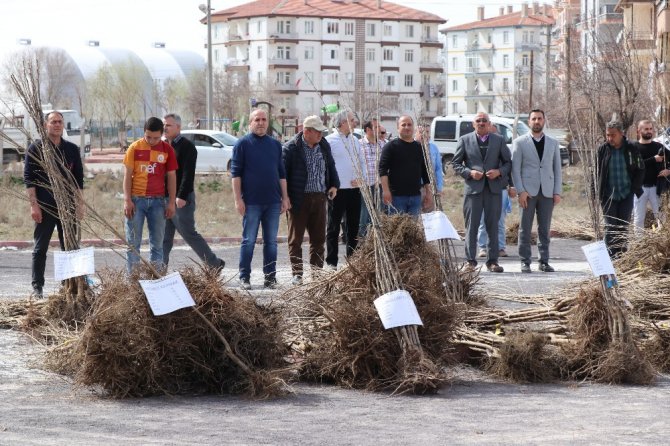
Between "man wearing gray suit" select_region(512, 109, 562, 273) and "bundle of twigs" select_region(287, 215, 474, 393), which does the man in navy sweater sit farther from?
"bundle of twigs" select_region(287, 215, 474, 393)

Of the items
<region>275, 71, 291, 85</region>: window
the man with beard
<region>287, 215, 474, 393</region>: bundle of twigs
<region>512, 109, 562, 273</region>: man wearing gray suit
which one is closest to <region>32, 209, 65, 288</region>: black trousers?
<region>287, 215, 474, 393</region>: bundle of twigs

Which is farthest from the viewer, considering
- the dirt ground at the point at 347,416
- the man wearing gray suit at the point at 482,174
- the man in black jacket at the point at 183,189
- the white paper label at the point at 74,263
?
the man wearing gray suit at the point at 482,174

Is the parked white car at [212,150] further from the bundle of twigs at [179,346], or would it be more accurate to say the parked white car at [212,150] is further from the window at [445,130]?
the bundle of twigs at [179,346]

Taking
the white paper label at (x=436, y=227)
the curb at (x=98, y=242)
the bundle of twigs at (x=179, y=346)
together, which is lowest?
the curb at (x=98, y=242)

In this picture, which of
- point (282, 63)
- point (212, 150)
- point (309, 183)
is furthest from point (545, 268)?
point (282, 63)

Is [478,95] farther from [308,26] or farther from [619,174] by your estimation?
[619,174]

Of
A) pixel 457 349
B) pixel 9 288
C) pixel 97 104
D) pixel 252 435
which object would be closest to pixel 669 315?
pixel 457 349

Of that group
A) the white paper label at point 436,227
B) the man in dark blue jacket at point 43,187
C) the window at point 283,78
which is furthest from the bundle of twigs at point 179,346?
the window at point 283,78

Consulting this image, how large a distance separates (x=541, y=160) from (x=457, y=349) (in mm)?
6178

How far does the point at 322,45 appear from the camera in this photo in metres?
151

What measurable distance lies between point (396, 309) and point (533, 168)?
23.1 ft

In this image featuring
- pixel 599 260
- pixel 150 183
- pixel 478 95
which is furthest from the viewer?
pixel 478 95

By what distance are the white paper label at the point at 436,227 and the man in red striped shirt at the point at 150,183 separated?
3.00 metres

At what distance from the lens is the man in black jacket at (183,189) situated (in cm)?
1341
